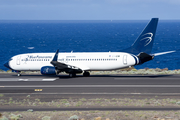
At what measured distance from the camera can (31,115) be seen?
1798 cm

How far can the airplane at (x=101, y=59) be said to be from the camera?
37938mm

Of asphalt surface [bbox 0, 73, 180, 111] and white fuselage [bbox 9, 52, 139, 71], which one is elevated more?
white fuselage [bbox 9, 52, 139, 71]

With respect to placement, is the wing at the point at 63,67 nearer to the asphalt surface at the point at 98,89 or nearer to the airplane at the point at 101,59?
the airplane at the point at 101,59

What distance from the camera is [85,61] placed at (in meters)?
40.0

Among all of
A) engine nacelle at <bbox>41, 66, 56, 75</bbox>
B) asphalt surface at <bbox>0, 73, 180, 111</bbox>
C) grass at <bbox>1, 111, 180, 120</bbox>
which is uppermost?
engine nacelle at <bbox>41, 66, 56, 75</bbox>

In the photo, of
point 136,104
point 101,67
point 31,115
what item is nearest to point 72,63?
point 101,67

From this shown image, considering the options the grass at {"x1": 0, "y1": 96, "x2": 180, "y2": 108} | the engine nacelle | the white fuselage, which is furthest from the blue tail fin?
the grass at {"x1": 0, "y1": 96, "x2": 180, "y2": 108}

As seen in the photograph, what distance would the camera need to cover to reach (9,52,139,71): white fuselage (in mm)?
38469

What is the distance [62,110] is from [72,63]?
21118 millimetres

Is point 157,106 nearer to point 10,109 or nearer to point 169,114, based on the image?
point 169,114

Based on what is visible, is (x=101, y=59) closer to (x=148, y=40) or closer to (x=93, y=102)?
(x=148, y=40)

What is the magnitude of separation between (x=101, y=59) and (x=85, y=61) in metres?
2.26

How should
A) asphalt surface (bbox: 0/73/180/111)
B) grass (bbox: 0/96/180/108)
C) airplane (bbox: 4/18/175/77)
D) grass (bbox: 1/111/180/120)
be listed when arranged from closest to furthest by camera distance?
1. grass (bbox: 1/111/180/120)
2. grass (bbox: 0/96/180/108)
3. asphalt surface (bbox: 0/73/180/111)
4. airplane (bbox: 4/18/175/77)

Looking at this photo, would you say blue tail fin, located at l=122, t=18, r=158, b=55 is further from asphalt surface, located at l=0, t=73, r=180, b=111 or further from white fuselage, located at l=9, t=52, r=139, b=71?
asphalt surface, located at l=0, t=73, r=180, b=111
